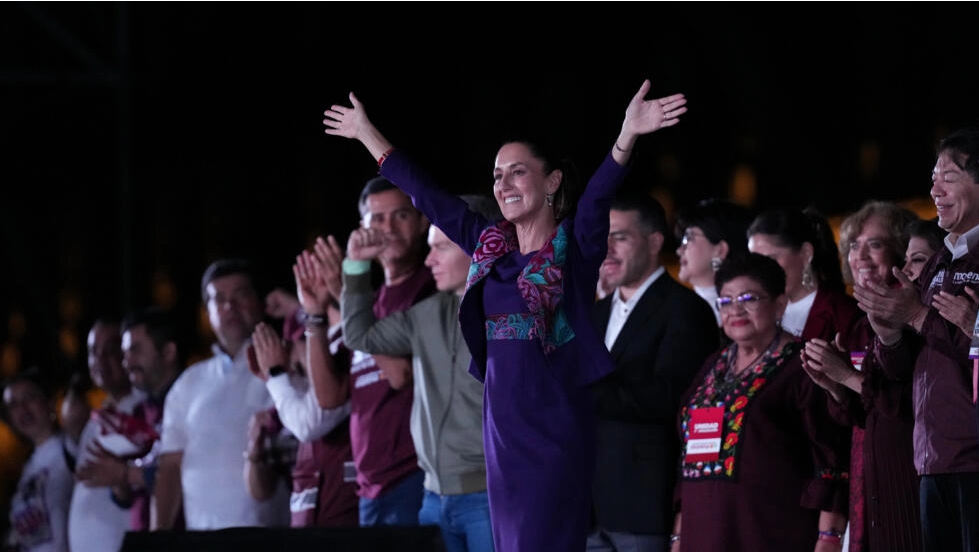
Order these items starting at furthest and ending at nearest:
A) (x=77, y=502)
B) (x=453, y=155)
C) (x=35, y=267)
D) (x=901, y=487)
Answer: (x=35, y=267)
(x=453, y=155)
(x=77, y=502)
(x=901, y=487)

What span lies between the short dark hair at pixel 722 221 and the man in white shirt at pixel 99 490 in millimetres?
2570

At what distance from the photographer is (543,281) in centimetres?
300

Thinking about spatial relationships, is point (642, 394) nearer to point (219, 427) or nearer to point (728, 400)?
point (728, 400)

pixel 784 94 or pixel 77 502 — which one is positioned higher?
pixel 784 94

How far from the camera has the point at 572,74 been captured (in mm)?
7902

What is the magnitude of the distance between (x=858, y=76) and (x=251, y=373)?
337 cm

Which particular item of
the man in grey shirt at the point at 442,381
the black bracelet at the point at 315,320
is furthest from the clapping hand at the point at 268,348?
the man in grey shirt at the point at 442,381

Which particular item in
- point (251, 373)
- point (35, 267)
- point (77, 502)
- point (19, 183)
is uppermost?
point (19, 183)

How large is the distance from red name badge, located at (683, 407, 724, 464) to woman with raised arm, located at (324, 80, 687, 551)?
2.54 ft

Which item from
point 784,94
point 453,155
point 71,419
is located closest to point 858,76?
point 784,94

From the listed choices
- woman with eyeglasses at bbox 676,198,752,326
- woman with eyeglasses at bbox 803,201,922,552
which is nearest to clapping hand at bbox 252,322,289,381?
woman with eyeglasses at bbox 676,198,752,326

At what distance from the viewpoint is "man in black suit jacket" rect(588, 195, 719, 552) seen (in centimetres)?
384

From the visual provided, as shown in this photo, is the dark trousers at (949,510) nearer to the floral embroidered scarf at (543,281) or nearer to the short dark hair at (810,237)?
the floral embroidered scarf at (543,281)

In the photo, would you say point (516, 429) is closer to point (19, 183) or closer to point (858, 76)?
point (858, 76)
